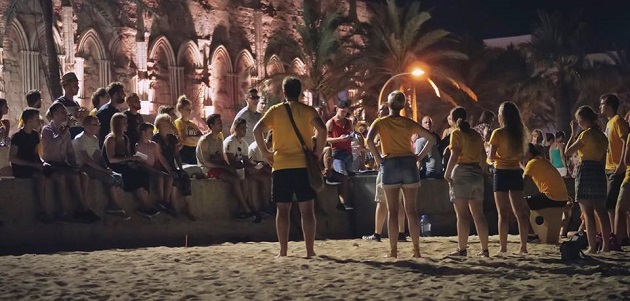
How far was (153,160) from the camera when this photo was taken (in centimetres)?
1429

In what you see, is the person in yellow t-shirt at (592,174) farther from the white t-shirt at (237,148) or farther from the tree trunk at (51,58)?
the tree trunk at (51,58)

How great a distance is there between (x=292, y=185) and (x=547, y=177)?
14.1 feet

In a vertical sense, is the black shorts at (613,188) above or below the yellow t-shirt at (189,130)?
below

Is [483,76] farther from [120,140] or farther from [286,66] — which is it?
[120,140]

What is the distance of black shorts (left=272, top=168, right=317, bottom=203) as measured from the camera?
36.5 ft

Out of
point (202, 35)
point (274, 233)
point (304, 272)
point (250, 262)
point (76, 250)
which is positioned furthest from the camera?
point (202, 35)

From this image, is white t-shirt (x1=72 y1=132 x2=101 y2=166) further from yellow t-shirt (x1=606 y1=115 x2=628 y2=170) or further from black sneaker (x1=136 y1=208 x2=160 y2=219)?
yellow t-shirt (x1=606 y1=115 x2=628 y2=170)

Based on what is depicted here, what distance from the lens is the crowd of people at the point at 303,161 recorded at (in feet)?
37.1

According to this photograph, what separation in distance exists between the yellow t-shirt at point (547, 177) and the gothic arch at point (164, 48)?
22228 mm

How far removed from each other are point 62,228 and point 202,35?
24343 millimetres

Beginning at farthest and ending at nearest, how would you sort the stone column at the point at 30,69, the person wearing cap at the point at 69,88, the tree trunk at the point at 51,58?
the stone column at the point at 30,69 < the tree trunk at the point at 51,58 < the person wearing cap at the point at 69,88

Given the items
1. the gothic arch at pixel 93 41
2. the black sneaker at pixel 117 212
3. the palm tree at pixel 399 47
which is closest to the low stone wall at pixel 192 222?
the black sneaker at pixel 117 212

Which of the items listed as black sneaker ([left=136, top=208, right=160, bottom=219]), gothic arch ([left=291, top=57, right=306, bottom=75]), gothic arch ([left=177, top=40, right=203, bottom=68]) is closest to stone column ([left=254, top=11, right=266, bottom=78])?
gothic arch ([left=291, top=57, right=306, bottom=75])

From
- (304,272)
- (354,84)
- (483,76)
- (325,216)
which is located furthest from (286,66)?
(304,272)
